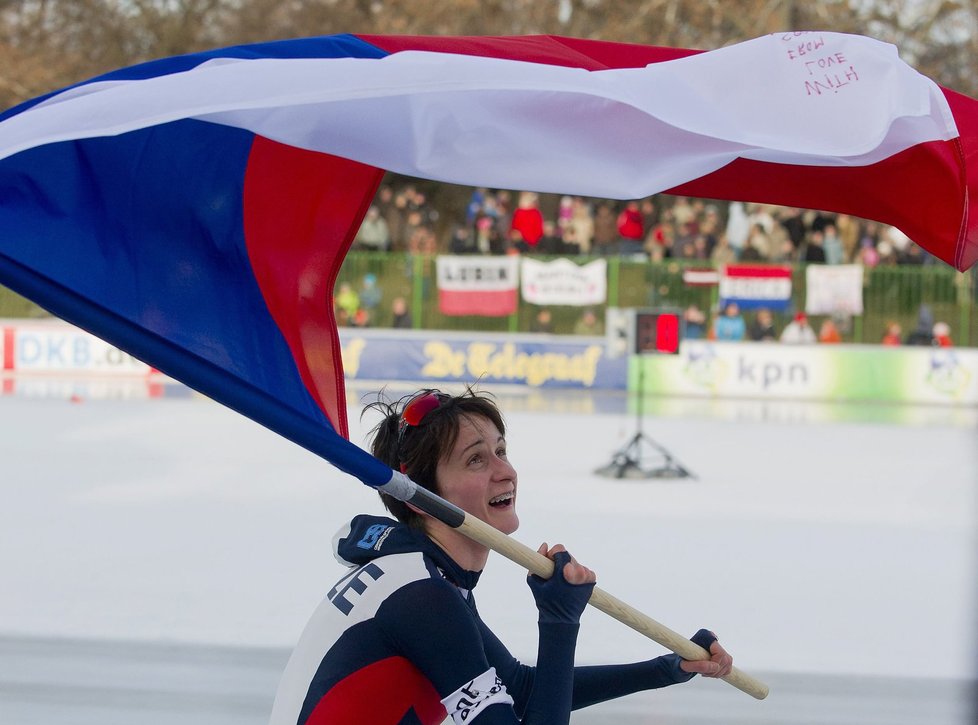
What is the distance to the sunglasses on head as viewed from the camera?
7.57 ft

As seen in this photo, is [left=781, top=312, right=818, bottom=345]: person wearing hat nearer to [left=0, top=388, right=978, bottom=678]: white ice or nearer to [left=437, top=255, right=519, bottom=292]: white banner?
[left=437, top=255, right=519, bottom=292]: white banner

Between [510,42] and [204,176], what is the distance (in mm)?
565

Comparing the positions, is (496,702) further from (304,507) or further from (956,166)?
(304,507)

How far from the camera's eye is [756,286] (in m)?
18.2

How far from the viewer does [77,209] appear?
6.82 ft

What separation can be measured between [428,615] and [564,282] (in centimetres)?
1672

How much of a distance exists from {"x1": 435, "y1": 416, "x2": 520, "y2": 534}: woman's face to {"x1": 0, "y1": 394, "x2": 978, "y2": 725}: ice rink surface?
845mm

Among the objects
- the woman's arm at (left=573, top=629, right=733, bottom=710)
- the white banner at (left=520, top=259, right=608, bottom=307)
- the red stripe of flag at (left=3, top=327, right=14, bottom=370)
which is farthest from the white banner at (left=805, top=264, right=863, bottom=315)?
the woman's arm at (left=573, top=629, right=733, bottom=710)

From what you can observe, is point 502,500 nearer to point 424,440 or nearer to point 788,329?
point 424,440

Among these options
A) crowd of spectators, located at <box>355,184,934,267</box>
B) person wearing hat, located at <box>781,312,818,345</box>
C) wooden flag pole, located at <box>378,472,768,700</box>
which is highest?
crowd of spectators, located at <box>355,184,934,267</box>

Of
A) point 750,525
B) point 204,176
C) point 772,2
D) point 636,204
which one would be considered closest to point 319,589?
point 750,525

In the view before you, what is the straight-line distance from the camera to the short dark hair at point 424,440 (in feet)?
7.49

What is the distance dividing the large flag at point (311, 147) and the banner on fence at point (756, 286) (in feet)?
52.1

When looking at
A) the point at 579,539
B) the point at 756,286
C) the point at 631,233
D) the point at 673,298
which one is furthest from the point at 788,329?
the point at 579,539
